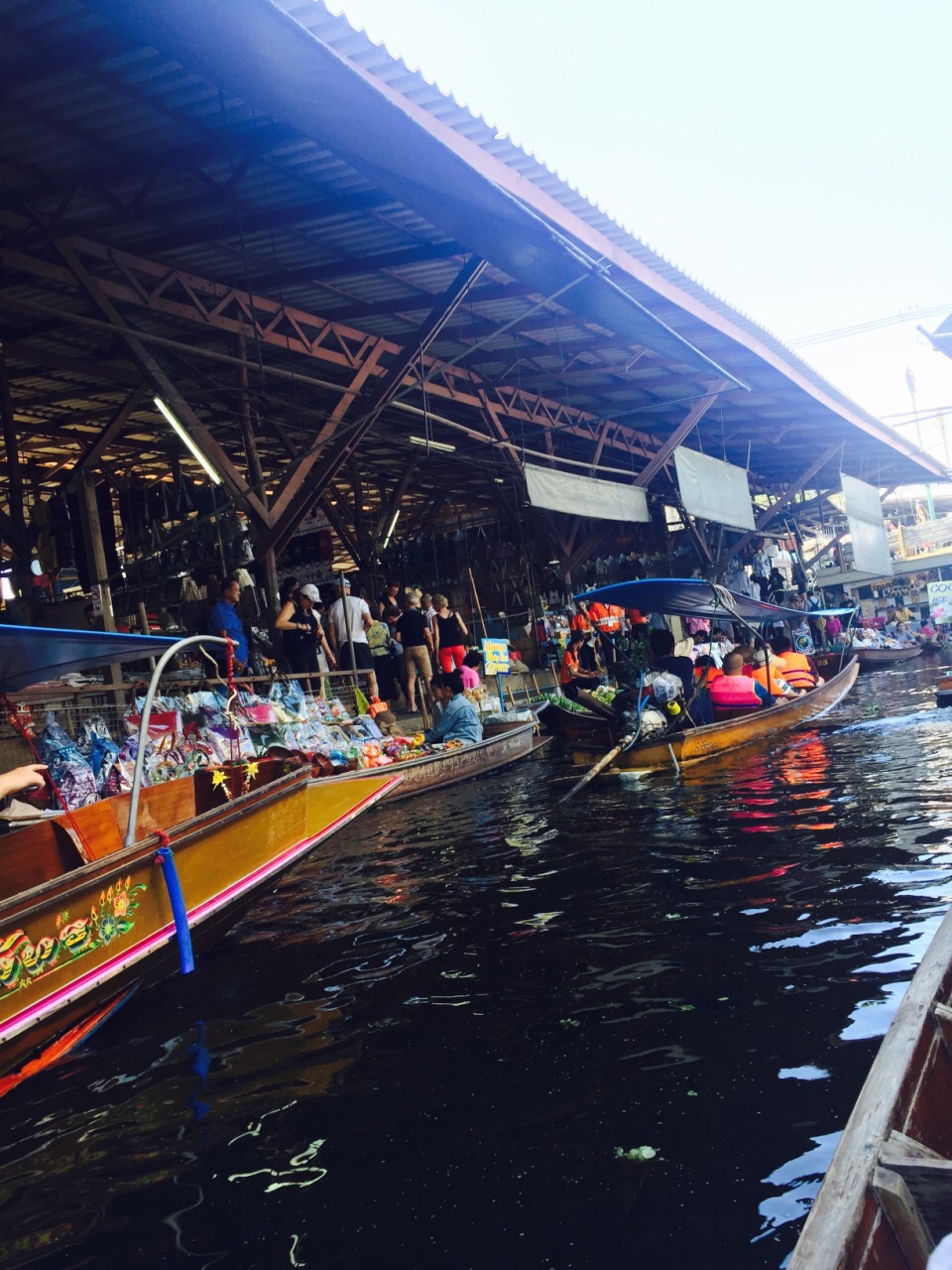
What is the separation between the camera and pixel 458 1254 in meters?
2.50

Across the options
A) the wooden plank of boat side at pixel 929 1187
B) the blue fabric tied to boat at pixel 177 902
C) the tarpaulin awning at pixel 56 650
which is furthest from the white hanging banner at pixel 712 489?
the wooden plank of boat side at pixel 929 1187

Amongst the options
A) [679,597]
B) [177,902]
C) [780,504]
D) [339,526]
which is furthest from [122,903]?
[780,504]

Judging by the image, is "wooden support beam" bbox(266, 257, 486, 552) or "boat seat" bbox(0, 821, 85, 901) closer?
"boat seat" bbox(0, 821, 85, 901)

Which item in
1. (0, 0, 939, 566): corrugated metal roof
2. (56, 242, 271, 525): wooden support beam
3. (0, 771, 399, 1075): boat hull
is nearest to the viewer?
(0, 771, 399, 1075): boat hull

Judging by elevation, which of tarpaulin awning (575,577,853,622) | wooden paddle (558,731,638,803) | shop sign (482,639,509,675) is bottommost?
wooden paddle (558,731,638,803)

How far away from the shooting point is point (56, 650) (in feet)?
15.9

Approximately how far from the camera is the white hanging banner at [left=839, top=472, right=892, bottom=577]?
20.7 m

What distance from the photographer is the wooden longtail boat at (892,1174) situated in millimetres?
→ 1595

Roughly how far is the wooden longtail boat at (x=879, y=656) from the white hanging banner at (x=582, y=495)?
999cm

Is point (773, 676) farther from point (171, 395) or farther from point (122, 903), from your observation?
point (122, 903)

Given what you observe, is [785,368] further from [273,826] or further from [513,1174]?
[513,1174]

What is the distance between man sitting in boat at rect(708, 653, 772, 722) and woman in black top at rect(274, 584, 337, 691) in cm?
464

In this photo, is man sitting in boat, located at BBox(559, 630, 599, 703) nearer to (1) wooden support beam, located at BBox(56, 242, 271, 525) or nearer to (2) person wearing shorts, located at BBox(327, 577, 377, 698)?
(2) person wearing shorts, located at BBox(327, 577, 377, 698)

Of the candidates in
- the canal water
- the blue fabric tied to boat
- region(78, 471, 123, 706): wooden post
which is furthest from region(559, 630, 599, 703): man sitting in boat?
the blue fabric tied to boat
